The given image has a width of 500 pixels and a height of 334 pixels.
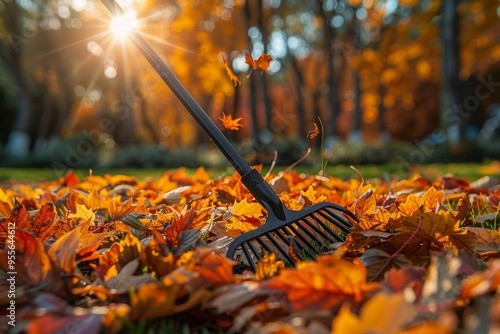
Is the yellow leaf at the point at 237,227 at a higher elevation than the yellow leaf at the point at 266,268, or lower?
higher

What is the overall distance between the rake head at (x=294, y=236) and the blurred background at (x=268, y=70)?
418 cm

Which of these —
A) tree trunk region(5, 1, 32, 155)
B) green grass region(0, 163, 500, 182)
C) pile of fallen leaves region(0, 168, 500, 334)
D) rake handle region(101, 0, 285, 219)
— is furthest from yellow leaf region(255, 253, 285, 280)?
tree trunk region(5, 1, 32, 155)

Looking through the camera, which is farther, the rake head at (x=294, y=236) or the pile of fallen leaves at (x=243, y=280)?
the rake head at (x=294, y=236)

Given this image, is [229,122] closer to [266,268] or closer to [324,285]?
[266,268]

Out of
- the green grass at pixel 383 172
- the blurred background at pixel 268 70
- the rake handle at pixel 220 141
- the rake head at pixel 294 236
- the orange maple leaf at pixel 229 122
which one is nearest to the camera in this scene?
the rake head at pixel 294 236

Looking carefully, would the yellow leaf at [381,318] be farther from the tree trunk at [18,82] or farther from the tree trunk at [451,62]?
the tree trunk at [18,82]

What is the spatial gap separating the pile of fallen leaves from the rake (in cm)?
7

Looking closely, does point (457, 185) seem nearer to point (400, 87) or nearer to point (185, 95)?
point (185, 95)

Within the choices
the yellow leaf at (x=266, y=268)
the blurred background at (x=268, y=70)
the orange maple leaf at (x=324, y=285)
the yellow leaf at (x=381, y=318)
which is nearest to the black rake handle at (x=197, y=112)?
the yellow leaf at (x=266, y=268)

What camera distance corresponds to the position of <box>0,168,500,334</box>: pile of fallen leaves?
0.95 metres

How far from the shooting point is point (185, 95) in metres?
1.75

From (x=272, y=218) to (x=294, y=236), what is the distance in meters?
0.12

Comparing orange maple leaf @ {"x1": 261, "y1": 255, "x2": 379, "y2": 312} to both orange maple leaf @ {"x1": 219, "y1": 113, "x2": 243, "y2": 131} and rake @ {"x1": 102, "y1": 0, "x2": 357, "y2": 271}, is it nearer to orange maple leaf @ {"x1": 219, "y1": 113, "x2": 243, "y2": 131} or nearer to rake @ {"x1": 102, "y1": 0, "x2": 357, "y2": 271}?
rake @ {"x1": 102, "y1": 0, "x2": 357, "y2": 271}

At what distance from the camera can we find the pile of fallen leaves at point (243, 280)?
0.95m
